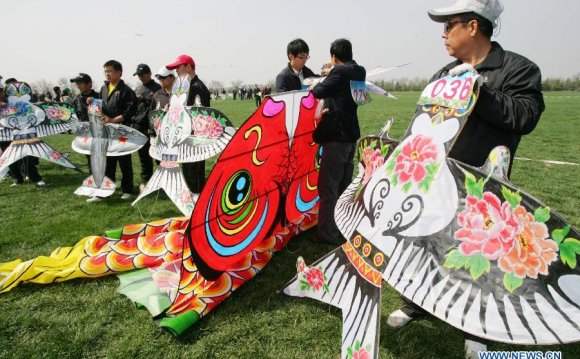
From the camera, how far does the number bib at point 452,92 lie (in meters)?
1.55

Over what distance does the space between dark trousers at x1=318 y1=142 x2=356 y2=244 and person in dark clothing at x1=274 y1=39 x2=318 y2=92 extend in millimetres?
921

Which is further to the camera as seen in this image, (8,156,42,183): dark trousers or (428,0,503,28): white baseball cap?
(8,156,42,183): dark trousers

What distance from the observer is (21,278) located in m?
2.97

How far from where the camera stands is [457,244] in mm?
1479

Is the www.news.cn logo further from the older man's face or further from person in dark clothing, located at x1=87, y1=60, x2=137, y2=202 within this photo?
person in dark clothing, located at x1=87, y1=60, x2=137, y2=202

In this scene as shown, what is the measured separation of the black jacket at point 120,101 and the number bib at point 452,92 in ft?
15.4

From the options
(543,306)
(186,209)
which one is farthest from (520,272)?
(186,209)

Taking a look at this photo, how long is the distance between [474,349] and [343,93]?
2250 mm

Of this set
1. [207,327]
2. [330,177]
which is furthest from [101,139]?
[207,327]

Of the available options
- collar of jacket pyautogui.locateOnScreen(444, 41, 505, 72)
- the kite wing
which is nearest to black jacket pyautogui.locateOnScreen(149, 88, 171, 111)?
the kite wing

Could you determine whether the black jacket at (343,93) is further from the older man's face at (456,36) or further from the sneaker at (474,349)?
the sneaker at (474,349)

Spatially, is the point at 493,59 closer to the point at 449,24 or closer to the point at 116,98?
the point at 449,24

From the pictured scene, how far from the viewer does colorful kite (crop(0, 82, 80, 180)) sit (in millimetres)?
5754

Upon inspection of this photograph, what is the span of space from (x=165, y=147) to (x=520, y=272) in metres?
3.60
